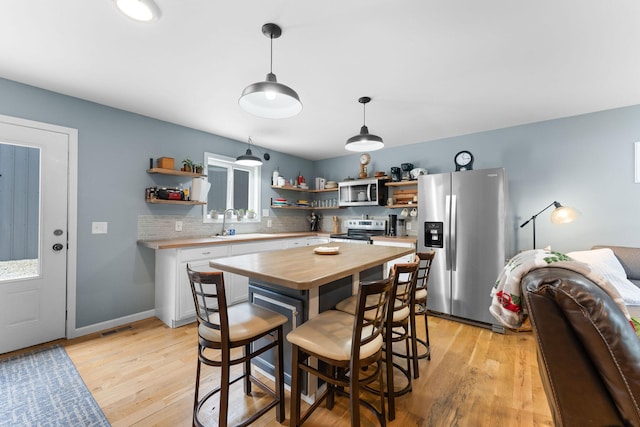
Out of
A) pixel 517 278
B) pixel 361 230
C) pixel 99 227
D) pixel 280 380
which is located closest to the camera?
pixel 517 278

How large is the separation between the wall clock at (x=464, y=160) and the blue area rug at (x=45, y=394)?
4.33 metres

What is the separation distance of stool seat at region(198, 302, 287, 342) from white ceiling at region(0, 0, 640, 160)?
5.89 feet

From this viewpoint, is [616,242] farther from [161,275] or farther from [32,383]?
[32,383]

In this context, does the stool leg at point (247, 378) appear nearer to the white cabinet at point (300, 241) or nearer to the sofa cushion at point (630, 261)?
the white cabinet at point (300, 241)

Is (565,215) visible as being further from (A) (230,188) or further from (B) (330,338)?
(A) (230,188)

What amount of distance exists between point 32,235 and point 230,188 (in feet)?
7.38

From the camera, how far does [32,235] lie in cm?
253

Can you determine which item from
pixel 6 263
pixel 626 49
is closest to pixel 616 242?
pixel 626 49

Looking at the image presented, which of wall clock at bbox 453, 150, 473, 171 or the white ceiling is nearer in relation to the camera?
the white ceiling

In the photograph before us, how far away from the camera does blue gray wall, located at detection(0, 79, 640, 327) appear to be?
2.79 meters

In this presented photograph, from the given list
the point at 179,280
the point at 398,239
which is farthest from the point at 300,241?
the point at 179,280

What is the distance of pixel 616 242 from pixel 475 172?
1648 mm

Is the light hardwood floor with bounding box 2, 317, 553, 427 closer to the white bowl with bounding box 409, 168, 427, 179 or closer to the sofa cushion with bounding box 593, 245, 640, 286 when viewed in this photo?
the sofa cushion with bounding box 593, 245, 640, 286

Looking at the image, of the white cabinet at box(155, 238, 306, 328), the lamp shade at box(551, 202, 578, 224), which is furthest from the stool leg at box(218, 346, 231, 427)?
the lamp shade at box(551, 202, 578, 224)
